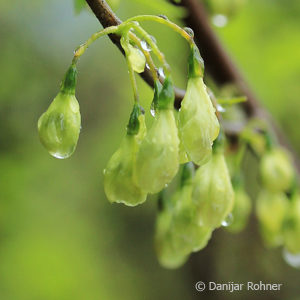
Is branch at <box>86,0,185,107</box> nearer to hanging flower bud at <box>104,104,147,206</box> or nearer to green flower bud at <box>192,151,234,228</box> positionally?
hanging flower bud at <box>104,104,147,206</box>

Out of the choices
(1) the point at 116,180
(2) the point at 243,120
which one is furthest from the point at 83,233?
(1) the point at 116,180

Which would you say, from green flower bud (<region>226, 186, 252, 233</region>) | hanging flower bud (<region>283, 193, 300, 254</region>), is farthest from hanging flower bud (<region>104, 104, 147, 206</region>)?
hanging flower bud (<region>283, 193, 300, 254</region>)

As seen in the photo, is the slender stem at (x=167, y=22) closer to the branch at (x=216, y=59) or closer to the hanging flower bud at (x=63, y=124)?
the hanging flower bud at (x=63, y=124)

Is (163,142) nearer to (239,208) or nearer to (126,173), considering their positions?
(126,173)

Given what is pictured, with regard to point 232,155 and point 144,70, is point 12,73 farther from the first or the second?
point 144,70

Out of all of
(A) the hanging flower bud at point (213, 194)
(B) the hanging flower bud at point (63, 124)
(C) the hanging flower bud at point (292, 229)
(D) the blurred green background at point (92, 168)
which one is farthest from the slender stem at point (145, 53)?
(D) the blurred green background at point (92, 168)

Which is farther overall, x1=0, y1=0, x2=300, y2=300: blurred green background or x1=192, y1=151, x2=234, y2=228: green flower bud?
x1=0, y1=0, x2=300, y2=300: blurred green background
